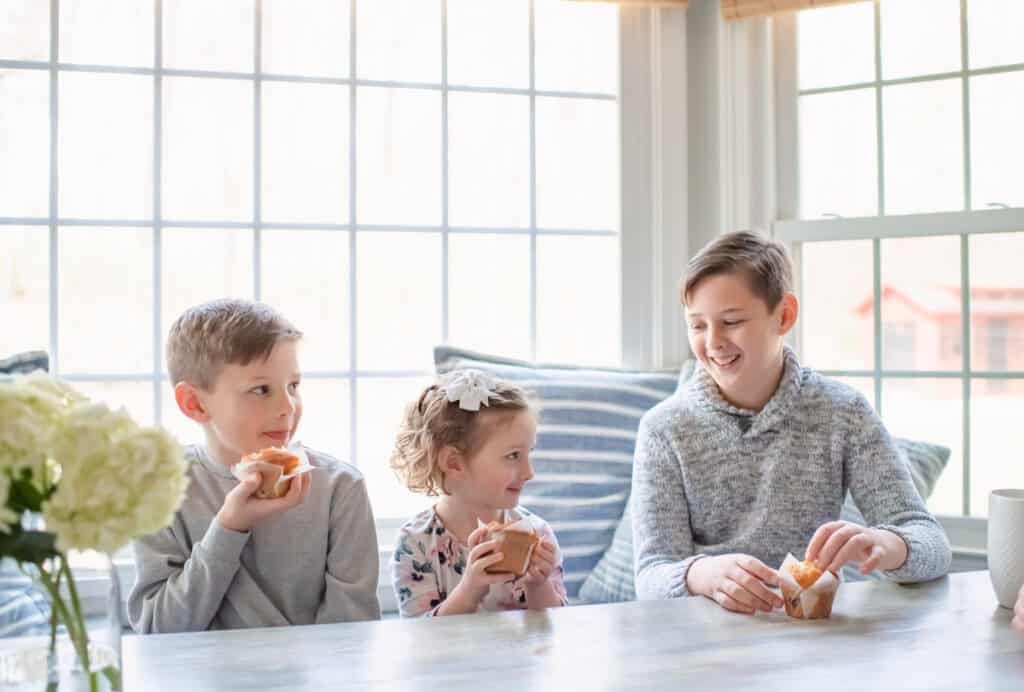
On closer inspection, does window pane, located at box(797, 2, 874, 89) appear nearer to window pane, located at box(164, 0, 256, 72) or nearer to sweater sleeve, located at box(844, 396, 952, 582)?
sweater sleeve, located at box(844, 396, 952, 582)

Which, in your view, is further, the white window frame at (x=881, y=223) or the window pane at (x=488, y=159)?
the window pane at (x=488, y=159)

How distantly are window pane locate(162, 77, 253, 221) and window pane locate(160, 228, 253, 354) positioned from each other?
0.05 metres

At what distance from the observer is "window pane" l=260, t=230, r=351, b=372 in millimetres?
2814

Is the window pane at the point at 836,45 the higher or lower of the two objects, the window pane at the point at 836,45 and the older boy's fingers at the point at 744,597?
the higher

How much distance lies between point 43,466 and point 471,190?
2208mm

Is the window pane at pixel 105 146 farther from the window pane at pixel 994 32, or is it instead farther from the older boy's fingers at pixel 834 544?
the window pane at pixel 994 32

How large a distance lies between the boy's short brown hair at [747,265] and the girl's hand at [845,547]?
2.10 feet

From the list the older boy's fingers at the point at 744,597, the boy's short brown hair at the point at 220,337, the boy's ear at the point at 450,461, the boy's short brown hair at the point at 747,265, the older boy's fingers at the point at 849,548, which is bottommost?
the older boy's fingers at the point at 744,597

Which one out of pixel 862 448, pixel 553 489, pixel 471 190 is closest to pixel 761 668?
pixel 862 448

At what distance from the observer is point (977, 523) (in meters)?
→ 2.74

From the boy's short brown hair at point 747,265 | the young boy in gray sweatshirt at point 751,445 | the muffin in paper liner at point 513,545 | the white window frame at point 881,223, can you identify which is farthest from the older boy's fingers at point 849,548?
the white window frame at point 881,223

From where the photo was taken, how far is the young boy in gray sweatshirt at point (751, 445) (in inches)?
78.2

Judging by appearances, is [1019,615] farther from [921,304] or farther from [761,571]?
[921,304]

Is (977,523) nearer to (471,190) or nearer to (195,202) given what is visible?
(471,190)
